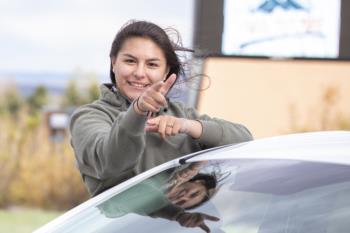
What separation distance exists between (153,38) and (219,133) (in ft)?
1.29

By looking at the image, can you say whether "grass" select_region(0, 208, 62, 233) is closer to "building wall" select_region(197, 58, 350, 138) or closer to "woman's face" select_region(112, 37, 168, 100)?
"building wall" select_region(197, 58, 350, 138)

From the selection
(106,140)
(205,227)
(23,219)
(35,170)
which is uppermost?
(106,140)

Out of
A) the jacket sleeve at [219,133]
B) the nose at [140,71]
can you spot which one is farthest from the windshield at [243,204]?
the nose at [140,71]

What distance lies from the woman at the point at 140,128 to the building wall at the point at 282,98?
6.67m

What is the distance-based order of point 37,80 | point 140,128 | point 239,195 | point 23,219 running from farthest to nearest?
point 37,80
point 23,219
point 140,128
point 239,195

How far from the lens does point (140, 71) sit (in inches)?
131

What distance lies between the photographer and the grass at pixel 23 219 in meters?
10.0

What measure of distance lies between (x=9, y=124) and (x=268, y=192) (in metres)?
8.81

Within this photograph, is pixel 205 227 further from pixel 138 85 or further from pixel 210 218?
pixel 138 85

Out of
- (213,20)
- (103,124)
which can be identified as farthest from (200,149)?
(213,20)

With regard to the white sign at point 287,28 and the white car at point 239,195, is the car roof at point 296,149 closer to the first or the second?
the white car at point 239,195

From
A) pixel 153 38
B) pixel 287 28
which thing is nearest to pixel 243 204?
pixel 153 38

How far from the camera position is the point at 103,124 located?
10.8 ft

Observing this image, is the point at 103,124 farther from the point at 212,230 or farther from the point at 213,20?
the point at 213,20
